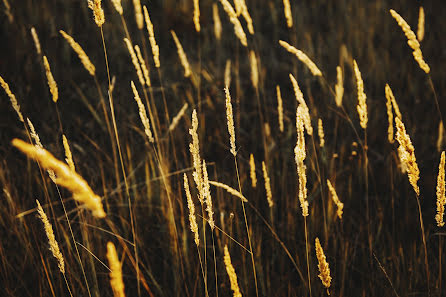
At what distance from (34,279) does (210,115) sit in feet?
4.45

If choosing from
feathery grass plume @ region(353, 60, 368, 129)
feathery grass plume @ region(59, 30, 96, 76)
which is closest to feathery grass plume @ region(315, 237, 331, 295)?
feathery grass plume @ region(353, 60, 368, 129)

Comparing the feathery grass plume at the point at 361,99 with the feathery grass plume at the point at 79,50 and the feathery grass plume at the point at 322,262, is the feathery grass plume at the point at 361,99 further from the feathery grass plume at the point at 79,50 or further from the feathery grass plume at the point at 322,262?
the feathery grass plume at the point at 79,50

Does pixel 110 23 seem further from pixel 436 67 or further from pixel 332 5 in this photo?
pixel 436 67

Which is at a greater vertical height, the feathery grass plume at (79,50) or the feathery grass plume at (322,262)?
the feathery grass plume at (79,50)

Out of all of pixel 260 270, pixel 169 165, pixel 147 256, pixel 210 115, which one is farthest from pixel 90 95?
pixel 260 270

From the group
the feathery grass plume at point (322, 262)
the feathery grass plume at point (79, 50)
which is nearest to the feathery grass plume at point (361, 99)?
the feathery grass plume at point (322, 262)

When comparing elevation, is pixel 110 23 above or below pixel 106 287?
above

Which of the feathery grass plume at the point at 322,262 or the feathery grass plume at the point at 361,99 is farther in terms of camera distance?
the feathery grass plume at the point at 361,99

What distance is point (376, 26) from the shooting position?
320 centimetres

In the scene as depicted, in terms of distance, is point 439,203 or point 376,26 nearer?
point 439,203

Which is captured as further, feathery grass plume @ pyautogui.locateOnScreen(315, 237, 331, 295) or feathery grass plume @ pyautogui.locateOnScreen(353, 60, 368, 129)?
feathery grass plume @ pyautogui.locateOnScreen(353, 60, 368, 129)

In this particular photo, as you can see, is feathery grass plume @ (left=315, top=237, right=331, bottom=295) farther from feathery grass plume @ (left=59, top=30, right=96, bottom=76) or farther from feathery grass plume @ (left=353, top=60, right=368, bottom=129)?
feathery grass plume @ (left=59, top=30, right=96, bottom=76)

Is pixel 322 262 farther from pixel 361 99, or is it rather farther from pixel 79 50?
pixel 79 50

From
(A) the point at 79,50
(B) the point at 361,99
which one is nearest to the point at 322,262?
(B) the point at 361,99
